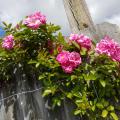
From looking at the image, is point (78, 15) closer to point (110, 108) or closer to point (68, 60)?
point (68, 60)

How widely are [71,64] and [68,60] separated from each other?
41 millimetres

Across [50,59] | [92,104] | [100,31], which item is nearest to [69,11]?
[100,31]

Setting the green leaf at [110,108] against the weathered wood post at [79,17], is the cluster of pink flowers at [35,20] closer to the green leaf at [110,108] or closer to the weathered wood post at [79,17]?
the weathered wood post at [79,17]

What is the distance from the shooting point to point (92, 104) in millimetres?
3590

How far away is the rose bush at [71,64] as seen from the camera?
11.7 feet

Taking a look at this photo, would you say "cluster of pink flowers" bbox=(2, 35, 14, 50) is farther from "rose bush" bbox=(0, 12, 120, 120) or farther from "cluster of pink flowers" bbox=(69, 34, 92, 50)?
"cluster of pink flowers" bbox=(69, 34, 92, 50)

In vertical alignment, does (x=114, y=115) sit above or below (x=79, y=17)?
below

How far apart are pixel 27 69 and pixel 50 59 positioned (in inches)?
10.8

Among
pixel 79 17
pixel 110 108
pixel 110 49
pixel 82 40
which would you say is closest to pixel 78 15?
pixel 79 17

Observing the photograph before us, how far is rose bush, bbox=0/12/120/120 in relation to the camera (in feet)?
11.7

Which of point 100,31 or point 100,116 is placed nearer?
point 100,116

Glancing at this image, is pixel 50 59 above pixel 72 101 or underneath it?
above

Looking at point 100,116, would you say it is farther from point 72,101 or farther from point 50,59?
point 50,59

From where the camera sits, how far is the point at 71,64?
11.8ft
